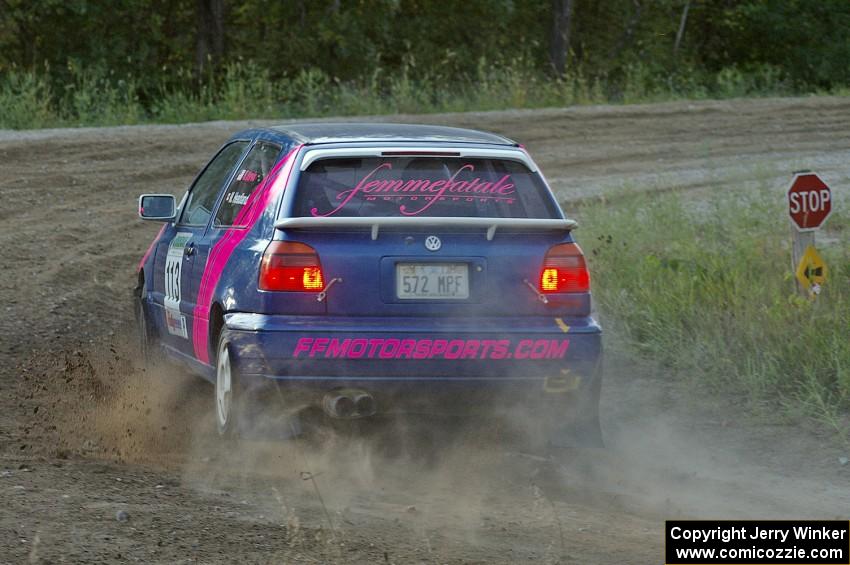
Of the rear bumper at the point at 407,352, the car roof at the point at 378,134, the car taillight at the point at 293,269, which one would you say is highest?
the car roof at the point at 378,134

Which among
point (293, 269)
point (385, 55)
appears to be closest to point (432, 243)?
point (293, 269)

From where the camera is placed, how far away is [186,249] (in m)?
7.93

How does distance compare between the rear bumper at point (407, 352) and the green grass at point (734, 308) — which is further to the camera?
the green grass at point (734, 308)

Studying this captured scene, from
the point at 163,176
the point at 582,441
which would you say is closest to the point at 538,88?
the point at 163,176

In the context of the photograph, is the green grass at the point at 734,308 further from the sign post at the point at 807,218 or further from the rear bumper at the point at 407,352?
the rear bumper at the point at 407,352

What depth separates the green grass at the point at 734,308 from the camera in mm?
8406

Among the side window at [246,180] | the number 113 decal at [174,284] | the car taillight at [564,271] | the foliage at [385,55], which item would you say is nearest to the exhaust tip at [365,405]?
the car taillight at [564,271]

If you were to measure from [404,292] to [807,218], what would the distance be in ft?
12.5

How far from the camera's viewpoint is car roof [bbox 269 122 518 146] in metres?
6.96

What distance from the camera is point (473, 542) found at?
5.31m

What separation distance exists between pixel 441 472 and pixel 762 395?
2.60 m

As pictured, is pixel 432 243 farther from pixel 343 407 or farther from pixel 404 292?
pixel 343 407

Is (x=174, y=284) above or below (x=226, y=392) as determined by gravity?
above

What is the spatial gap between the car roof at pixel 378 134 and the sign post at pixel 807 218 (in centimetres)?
264
